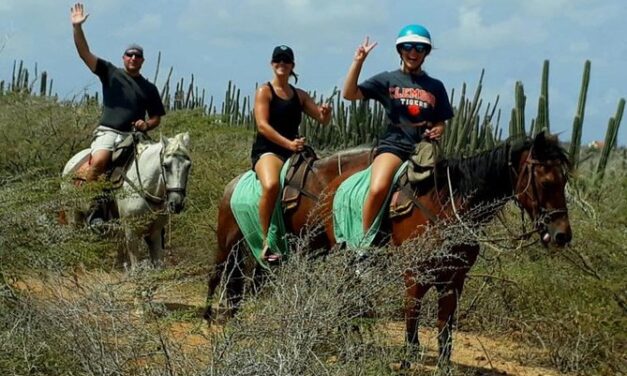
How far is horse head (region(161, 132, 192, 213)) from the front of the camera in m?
9.79

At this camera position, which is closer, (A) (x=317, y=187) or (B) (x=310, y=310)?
(B) (x=310, y=310)

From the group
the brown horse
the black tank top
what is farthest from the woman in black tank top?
the brown horse

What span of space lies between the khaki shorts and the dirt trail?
1.53 meters

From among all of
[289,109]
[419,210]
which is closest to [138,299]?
[419,210]

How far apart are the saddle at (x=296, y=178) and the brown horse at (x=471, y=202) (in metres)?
0.34

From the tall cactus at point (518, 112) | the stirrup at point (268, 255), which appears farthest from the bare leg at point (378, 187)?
the tall cactus at point (518, 112)

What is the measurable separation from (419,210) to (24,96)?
34.8ft

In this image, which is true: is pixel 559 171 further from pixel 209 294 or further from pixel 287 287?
pixel 209 294

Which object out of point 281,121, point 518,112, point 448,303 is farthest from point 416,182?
point 518,112

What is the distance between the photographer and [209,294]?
29.4ft

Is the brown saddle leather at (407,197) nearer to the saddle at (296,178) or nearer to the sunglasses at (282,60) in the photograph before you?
the saddle at (296,178)

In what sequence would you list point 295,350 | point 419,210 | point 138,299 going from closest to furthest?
point 295,350 < point 138,299 < point 419,210

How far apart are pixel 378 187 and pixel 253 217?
1.43 meters

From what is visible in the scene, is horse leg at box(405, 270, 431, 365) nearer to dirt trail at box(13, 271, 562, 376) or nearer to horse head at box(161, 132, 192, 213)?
dirt trail at box(13, 271, 562, 376)
